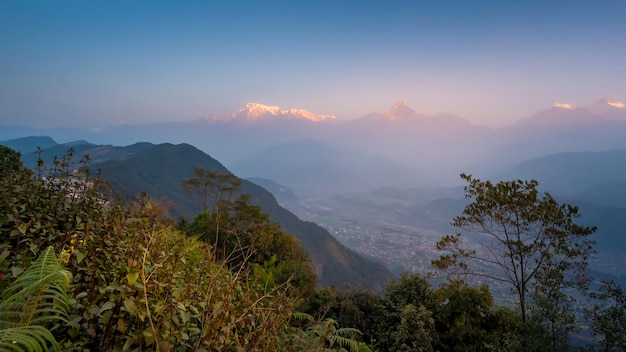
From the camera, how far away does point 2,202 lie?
278 cm

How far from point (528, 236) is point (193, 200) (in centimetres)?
4480

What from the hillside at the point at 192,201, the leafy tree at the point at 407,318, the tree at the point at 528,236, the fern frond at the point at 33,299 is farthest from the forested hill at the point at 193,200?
Result: the fern frond at the point at 33,299

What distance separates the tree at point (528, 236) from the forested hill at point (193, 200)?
23.4 meters

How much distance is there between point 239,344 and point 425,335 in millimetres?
8971

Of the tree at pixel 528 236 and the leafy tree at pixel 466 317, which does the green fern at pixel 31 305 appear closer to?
the tree at pixel 528 236

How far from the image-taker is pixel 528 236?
33.9 feet

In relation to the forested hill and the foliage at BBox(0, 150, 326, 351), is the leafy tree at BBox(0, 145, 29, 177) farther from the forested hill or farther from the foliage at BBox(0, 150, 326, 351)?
the forested hill

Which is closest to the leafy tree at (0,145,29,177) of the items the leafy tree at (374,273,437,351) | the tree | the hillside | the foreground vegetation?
the foreground vegetation

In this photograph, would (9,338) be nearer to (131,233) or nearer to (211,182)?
(131,233)

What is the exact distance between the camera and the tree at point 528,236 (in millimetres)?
8789

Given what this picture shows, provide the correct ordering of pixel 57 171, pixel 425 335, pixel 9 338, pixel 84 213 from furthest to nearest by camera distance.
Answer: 1. pixel 425 335
2. pixel 57 171
3. pixel 84 213
4. pixel 9 338

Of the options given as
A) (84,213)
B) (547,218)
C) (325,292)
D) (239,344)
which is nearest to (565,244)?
(547,218)

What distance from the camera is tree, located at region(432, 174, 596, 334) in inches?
346

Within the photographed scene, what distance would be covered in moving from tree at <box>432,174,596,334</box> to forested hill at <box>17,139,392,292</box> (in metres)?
23.4
